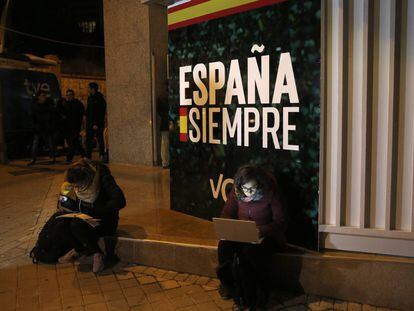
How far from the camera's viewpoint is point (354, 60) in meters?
3.27

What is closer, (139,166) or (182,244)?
(182,244)

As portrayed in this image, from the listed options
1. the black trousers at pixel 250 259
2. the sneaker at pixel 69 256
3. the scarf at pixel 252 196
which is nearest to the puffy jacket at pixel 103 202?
the sneaker at pixel 69 256

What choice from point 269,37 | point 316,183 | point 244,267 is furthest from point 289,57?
point 244,267

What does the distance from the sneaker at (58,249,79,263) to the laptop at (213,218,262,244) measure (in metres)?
1.56

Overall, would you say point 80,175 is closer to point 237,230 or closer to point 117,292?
point 117,292

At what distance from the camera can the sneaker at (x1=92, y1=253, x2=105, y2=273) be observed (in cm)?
403

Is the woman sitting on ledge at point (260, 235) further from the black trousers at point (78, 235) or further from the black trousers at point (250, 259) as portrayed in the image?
the black trousers at point (78, 235)

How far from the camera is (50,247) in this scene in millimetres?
4184

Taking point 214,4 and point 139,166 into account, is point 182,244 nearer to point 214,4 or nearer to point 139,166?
point 214,4

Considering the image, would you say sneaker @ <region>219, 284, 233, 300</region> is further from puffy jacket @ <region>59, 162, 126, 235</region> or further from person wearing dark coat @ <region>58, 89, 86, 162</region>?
person wearing dark coat @ <region>58, 89, 86, 162</region>

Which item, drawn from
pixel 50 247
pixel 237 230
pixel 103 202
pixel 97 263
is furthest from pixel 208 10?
pixel 50 247

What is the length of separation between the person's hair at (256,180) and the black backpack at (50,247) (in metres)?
1.79

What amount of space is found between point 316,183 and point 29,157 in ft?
33.7

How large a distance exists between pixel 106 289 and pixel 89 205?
2.63 feet
